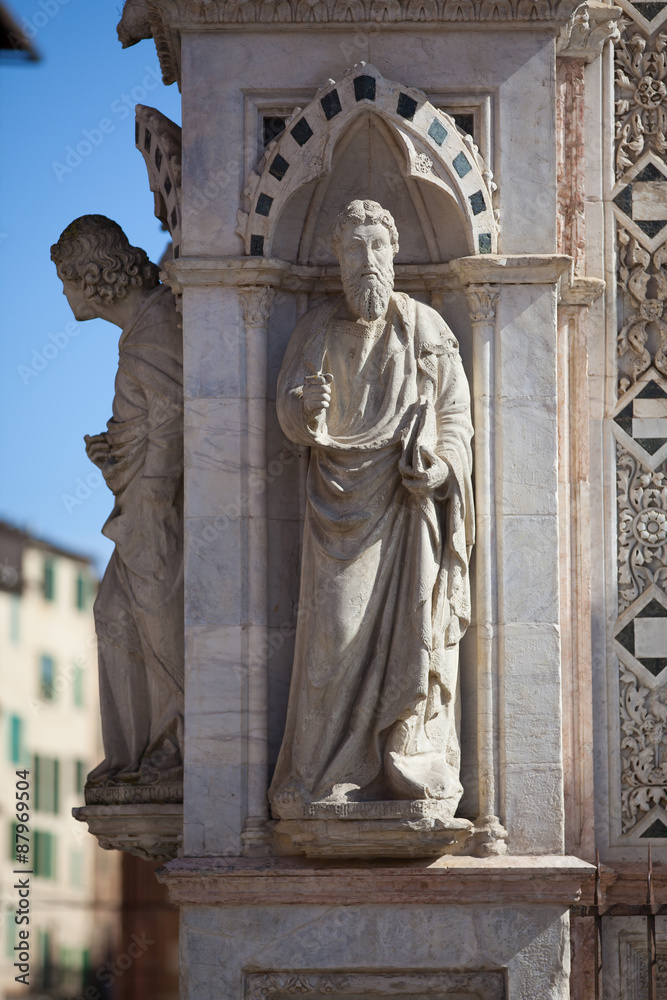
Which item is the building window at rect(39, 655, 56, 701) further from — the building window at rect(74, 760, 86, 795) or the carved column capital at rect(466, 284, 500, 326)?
the carved column capital at rect(466, 284, 500, 326)

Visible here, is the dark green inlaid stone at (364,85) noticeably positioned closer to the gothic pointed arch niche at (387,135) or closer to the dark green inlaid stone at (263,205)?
the gothic pointed arch niche at (387,135)

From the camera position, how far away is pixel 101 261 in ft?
37.0

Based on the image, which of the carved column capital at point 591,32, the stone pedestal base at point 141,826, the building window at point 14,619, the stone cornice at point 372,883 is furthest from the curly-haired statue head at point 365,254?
the building window at point 14,619

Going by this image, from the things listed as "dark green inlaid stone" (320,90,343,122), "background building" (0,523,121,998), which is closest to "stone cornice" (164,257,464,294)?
"dark green inlaid stone" (320,90,343,122)

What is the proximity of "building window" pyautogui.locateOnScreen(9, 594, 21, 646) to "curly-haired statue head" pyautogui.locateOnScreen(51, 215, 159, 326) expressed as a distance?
984 cm

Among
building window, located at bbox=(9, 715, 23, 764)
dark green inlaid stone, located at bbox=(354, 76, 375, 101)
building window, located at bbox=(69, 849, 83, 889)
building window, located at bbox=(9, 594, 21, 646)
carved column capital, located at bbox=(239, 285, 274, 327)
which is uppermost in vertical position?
dark green inlaid stone, located at bbox=(354, 76, 375, 101)

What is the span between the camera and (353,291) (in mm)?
9914

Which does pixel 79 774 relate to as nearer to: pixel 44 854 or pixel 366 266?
pixel 44 854

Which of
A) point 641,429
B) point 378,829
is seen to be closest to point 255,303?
point 641,429

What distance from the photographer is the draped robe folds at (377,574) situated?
9.66 m

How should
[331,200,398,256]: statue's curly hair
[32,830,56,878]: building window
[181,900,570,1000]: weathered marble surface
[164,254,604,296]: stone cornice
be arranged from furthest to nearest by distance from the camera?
[32,830,56,878]: building window
[164,254,604,296]: stone cornice
[331,200,398,256]: statue's curly hair
[181,900,570,1000]: weathered marble surface

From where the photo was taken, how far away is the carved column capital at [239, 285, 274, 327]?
10.1 m

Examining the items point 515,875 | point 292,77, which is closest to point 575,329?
point 292,77

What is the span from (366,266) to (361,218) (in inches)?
9.7
